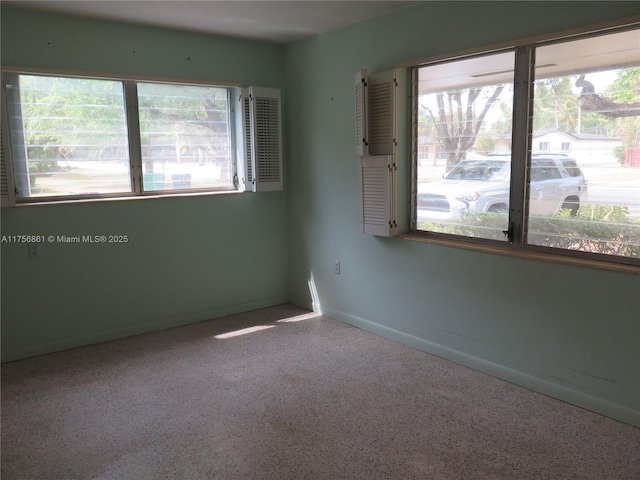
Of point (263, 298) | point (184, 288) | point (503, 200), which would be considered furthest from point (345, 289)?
point (503, 200)

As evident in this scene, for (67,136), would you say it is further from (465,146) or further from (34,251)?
(465,146)

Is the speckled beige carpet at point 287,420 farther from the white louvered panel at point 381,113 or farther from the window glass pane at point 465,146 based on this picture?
the white louvered panel at point 381,113

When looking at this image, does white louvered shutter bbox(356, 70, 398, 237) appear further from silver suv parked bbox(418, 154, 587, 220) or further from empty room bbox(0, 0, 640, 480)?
silver suv parked bbox(418, 154, 587, 220)

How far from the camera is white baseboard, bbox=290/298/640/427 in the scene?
2.75 metres

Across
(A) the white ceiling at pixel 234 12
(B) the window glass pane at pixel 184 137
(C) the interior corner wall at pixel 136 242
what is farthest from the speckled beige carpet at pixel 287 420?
(A) the white ceiling at pixel 234 12

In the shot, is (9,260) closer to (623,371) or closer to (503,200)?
(503,200)

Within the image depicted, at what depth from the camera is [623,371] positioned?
2.70 meters

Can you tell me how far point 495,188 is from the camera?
127 inches

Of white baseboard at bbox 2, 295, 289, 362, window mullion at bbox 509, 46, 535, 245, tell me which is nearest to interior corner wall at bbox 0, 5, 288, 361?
white baseboard at bbox 2, 295, 289, 362

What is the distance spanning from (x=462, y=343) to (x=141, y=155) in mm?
2847

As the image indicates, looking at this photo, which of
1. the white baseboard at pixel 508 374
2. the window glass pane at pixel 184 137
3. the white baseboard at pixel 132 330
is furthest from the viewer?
the window glass pane at pixel 184 137

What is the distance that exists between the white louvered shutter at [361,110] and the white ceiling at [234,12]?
1.50 feet

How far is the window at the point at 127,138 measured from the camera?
3607 mm

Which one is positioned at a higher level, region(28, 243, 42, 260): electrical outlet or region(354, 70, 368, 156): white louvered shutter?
region(354, 70, 368, 156): white louvered shutter
